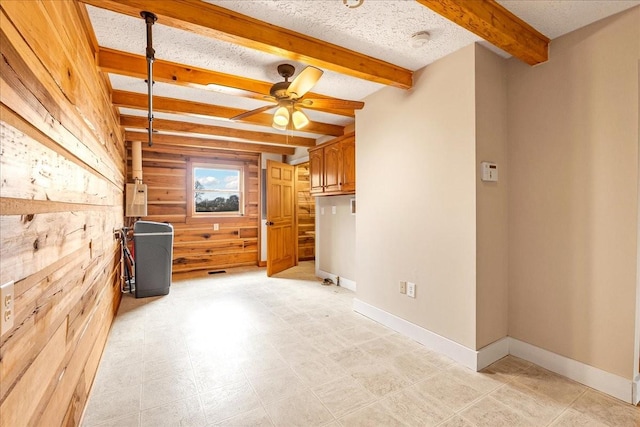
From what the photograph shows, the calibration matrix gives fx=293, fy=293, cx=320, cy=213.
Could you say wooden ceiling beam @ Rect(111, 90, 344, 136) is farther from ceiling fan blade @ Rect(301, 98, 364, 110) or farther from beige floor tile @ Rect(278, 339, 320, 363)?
beige floor tile @ Rect(278, 339, 320, 363)

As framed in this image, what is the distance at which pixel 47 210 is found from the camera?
1163 millimetres

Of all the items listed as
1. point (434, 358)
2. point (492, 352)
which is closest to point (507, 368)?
point (492, 352)

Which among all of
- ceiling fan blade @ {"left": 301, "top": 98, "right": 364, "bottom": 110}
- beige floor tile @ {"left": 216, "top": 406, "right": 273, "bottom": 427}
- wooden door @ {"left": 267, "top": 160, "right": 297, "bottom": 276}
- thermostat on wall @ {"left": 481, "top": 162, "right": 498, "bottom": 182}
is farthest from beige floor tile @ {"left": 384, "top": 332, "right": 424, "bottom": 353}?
wooden door @ {"left": 267, "top": 160, "right": 297, "bottom": 276}

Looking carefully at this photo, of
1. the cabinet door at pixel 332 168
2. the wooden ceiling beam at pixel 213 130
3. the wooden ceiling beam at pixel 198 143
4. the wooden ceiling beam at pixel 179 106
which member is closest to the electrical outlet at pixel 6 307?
the wooden ceiling beam at pixel 179 106

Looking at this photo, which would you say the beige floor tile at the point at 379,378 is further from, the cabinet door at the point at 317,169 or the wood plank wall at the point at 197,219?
the wood plank wall at the point at 197,219

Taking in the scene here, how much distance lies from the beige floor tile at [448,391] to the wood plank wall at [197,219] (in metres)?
4.62

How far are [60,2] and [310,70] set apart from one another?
1.39 metres

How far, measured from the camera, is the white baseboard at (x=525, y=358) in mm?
1879

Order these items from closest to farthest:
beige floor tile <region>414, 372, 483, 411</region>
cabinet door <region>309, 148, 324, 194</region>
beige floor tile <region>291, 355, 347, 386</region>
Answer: beige floor tile <region>414, 372, 483, 411</region>
beige floor tile <region>291, 355, 347, 386</region>
cabinet door <region>309, 148, 324, 194</region>

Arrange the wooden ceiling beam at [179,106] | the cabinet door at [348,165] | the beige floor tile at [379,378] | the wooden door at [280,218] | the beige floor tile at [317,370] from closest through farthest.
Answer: the beige floor tile at [379,378] → the beige floor tile at [317,370] → the wooden ceiling beam at [179,106] → the cabinet door at [348,165] → the wooden door at [280,218]

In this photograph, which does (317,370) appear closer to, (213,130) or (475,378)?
(475,378)

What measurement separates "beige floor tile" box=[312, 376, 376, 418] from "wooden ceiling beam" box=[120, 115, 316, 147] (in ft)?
12.1

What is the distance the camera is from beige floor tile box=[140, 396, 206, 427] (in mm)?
1671

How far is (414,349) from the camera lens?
254cm
